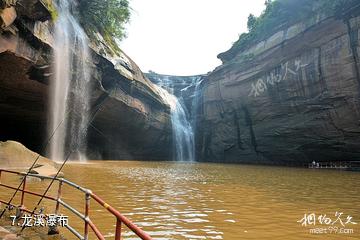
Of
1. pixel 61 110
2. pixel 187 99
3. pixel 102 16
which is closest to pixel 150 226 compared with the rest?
pixel 61 110

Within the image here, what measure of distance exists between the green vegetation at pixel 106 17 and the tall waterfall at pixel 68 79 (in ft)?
3.77

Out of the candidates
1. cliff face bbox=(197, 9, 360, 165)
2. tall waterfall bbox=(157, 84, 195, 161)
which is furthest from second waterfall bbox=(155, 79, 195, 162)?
cliff face bbox=(197, 9, 360, 165)

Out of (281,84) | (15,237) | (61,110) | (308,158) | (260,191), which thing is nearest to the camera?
(15,237)

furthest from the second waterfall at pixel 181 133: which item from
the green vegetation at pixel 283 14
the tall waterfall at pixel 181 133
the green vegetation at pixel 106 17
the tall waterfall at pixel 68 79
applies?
the tall waterfall at pixel 68 79

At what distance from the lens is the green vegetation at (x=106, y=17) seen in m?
24.7

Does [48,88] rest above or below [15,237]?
above

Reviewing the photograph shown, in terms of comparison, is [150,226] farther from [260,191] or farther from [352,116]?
[352,116]

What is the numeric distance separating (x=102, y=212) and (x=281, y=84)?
25.8m

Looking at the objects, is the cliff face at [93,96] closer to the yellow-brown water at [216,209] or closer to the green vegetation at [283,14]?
the yellow-brown water at [216,209]

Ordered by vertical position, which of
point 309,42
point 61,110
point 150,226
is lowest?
point 150,226

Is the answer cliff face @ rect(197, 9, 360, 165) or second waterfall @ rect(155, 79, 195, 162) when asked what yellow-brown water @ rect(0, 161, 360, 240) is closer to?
cliff face @ rect(197, 9, 360, 165)

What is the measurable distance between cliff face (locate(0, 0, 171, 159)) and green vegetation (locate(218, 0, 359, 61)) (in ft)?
36.8

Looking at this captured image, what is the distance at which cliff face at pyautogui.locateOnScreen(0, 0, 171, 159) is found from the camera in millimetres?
17828

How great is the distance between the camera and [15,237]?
186 inches
